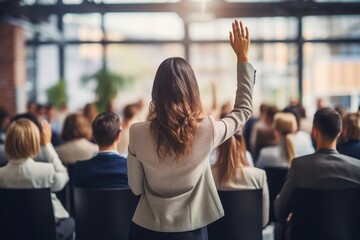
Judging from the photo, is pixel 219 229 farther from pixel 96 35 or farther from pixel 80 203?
pixel 96 35

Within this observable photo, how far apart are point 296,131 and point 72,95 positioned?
6.71 meters

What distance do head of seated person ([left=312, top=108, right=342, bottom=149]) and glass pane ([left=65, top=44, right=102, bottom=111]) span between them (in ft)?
26.2

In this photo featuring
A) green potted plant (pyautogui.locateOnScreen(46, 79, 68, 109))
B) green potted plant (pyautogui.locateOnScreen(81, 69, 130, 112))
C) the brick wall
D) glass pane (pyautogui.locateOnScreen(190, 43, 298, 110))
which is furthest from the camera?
glass pane (pyautogui.locateOnScreen(190, 43, 298, 110))

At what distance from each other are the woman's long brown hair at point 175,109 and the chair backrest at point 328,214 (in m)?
0.92

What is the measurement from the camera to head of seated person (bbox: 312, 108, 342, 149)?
306cm

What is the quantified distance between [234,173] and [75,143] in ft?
6.63

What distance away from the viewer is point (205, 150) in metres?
2.17

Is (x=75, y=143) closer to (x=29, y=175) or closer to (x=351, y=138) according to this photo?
(x=29, y=175)

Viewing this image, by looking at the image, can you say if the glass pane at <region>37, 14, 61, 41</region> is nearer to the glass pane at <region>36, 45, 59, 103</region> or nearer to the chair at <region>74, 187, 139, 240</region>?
the glass pane at <region>36, 45, 59, 103</region>

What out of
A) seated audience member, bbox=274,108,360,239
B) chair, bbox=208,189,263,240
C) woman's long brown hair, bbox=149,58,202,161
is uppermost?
woman's long brown hair, bbox=149,58,202,161

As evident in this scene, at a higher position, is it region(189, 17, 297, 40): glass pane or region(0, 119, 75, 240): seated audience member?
region(189, 17, 297, 40): glass pane

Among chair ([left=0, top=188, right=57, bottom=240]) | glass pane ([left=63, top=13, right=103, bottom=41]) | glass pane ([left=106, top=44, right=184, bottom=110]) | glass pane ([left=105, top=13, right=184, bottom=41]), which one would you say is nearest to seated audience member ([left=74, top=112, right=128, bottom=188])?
chair ([left=0, top=188, right=57, bottom=240])

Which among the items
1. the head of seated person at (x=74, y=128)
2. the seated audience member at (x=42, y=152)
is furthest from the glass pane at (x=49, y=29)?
the seated audience member at (x=42, y=152)

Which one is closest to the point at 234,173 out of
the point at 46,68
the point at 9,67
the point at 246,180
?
the point at 246,180
